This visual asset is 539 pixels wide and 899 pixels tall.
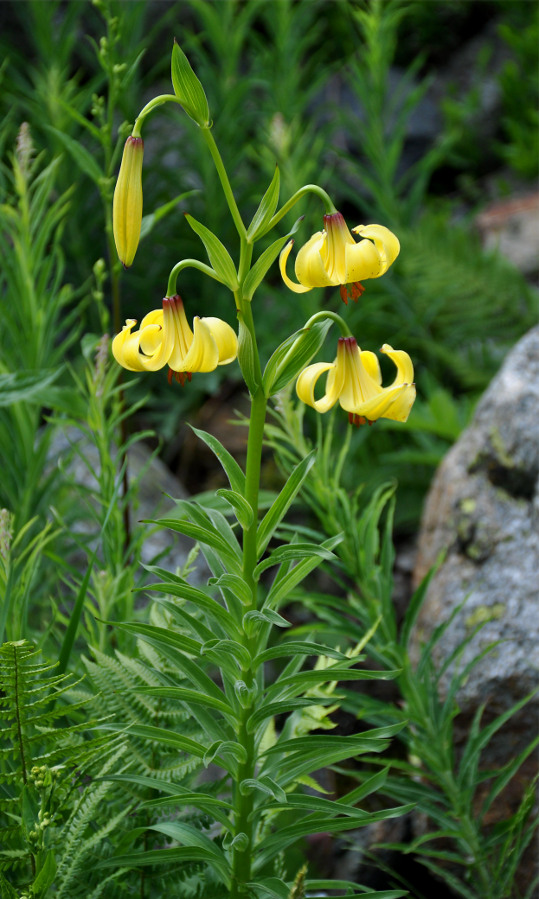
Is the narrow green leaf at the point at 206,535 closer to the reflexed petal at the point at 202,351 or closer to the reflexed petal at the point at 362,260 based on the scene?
the reflexed petal at the point at 202,351

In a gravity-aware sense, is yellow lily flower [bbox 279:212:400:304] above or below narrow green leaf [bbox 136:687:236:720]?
above

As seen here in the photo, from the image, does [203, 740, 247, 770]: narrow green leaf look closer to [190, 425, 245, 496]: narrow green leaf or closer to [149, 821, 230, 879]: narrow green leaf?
[149, 821, 230, 879]: narrow green leaf

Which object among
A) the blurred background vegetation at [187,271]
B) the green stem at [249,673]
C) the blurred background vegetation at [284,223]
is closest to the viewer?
the green stem at [249,673]

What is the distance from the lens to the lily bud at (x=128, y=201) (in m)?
0.77

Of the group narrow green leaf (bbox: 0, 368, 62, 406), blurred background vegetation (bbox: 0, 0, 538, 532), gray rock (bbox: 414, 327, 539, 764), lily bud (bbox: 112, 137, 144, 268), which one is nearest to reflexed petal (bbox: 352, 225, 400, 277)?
lily bud (bbox: 112, 137, 144, 268)

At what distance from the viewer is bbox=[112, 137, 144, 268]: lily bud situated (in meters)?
0.77

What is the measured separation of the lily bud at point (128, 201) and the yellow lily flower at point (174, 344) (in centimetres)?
6

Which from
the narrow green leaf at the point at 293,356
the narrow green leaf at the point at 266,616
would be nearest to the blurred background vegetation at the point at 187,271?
the narrow green leaf at the point at 266,616

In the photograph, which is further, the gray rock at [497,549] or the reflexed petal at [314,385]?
the gray rock at [497,549]

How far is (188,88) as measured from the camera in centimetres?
73

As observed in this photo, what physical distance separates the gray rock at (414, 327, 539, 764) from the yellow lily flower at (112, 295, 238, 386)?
2.53 feet

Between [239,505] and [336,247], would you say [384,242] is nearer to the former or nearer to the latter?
[336,247]

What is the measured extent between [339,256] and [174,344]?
17 centimetres

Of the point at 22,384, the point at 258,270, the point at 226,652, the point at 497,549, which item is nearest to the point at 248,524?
the point at 226,652
